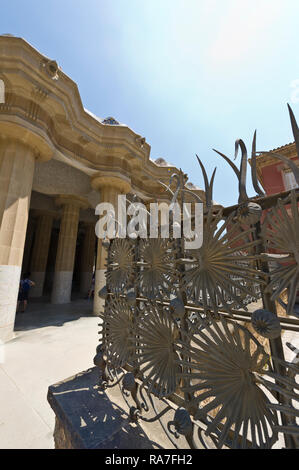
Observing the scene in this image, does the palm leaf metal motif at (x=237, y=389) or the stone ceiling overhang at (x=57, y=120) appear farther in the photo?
the stone ceiling overhang at (x=57, y=120)

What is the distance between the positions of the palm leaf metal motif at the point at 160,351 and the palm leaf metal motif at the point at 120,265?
0.52 metres

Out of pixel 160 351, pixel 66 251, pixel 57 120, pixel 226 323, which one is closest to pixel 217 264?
pixel 226 323

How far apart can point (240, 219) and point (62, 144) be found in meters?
7.86

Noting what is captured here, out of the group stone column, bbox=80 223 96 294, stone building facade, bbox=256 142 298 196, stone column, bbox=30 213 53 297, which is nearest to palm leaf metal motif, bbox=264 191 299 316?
stone building facade, bbox=256 142 298 196

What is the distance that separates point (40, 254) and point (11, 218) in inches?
319

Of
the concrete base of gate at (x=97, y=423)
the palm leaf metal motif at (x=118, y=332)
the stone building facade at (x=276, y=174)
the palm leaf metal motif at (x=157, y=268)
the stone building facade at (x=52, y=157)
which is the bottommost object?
the concrete base of gate at (x=97, y=423)

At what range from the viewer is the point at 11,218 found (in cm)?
528

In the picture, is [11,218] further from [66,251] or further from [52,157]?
[66,251]

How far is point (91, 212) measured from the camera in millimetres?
14086

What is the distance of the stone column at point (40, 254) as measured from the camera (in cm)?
1201

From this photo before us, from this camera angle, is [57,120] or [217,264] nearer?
[217,264]

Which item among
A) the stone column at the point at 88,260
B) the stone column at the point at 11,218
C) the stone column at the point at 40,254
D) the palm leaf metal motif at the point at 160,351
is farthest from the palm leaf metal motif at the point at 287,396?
the stone column at the point at 88,260

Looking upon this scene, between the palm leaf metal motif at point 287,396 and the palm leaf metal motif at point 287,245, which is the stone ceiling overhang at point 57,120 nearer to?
the palm leaf metal motif at point 287,245

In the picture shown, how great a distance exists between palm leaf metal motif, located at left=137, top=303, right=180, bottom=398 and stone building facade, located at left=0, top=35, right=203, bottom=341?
5.67 feet
